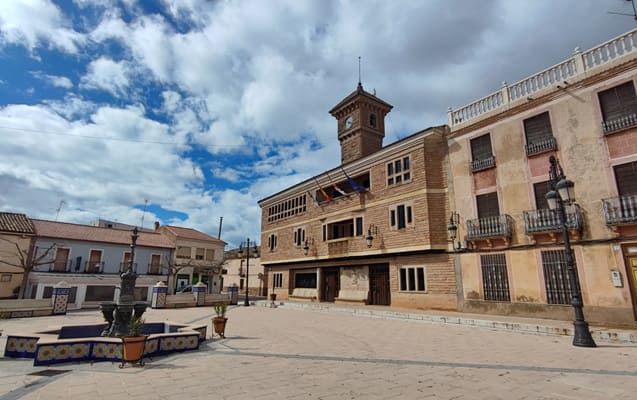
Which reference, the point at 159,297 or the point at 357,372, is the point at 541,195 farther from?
the point at 159,297

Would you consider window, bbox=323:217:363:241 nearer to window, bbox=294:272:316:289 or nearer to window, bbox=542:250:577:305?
window, bbox=294:272:316:289

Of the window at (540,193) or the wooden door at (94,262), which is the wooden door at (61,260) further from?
the window at (540,193)

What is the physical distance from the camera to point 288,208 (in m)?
31.0

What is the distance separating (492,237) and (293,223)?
1741cm

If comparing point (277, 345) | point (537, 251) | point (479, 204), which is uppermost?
point (479, 204)

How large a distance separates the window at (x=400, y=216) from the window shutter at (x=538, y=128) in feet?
22.0

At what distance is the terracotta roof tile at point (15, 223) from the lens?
2548 cm

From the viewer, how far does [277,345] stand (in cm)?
967

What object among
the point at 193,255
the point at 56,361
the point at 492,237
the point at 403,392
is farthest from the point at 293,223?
the point at 403,392

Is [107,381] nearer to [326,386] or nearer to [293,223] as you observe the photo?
[326,386]

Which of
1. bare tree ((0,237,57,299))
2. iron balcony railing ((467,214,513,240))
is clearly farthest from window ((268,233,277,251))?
iron balcony railing ((467,214,513,240))

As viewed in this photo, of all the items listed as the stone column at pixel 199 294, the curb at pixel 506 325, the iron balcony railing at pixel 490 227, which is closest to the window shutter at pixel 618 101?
the iron balcony railing at pixel 490 227

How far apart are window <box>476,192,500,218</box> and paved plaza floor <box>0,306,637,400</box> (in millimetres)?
7106

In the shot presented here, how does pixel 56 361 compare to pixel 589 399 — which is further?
pixel 56 361
